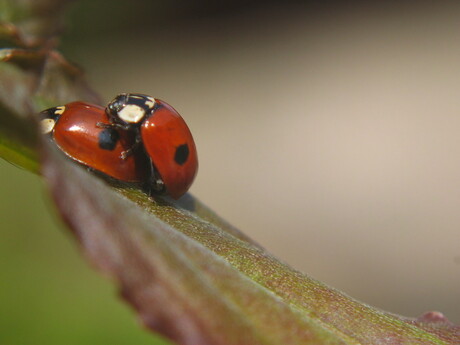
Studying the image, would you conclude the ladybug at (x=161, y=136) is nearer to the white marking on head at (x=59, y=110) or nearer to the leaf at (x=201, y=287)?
the white marking on head at (x=59, y=110)

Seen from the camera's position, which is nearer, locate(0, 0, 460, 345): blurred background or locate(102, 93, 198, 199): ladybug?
locate(102, 93, 198, 199): ladybug

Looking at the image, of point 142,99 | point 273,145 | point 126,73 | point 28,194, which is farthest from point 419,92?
point 142,99

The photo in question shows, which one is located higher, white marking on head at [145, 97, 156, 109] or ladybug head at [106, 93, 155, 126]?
white marking on head at [145, 97, 156, 109]

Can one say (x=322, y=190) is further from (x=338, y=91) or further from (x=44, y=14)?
(x=44, y=14)

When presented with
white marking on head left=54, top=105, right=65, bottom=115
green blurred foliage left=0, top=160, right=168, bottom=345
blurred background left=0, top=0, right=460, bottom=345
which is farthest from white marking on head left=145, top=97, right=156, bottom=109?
blurred background left=0, top=0, right=460, bottom=345

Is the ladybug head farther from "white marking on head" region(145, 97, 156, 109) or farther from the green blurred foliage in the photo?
the green blurred foliage

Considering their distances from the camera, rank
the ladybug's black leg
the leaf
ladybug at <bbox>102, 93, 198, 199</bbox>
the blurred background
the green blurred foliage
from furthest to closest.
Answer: the blurred background → the green blurred foliage → ladybug at <bbox>102, 93, 198, 199</bbox> → the ladybug's black leg → the leaf

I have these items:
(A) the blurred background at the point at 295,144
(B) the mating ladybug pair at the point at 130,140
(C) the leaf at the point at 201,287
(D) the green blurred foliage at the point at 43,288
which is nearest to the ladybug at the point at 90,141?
(B) the mating ladybug pair at the point at 130,140
